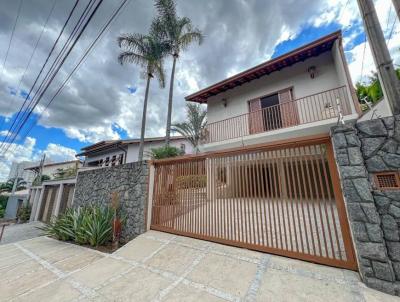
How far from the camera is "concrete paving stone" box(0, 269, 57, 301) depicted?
285 centimetres

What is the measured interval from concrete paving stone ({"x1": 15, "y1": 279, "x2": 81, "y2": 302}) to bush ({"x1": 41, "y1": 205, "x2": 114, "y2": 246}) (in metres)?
1.93

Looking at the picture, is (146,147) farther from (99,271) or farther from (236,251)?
(236,251)

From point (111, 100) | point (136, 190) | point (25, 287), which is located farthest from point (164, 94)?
point (25, 287)

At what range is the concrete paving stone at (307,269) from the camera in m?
2.41

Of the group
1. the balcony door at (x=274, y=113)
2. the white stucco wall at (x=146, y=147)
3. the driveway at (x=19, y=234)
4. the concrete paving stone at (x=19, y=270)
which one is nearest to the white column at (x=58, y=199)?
the driveway at (x=19, y=234)

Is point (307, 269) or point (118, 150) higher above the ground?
point (118, 150)

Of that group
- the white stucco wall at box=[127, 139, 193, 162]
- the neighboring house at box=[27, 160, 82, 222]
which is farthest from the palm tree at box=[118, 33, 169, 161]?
the neighboring house at box=[27, 160, 82, 222]

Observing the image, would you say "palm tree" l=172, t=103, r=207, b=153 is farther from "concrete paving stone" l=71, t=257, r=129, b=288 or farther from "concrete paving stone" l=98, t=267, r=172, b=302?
"concrete paving stone" l=98, t=267, r=172, b=302

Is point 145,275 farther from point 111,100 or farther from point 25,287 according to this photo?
point 111,100

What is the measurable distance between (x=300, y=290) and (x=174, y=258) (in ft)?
7.25

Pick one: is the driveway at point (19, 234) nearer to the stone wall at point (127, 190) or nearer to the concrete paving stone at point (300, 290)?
the stone wall at point (127, 190)

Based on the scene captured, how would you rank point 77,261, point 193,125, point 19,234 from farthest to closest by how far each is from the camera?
point 193,125 → point 19,234 → point 77,261

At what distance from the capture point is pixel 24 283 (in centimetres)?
312

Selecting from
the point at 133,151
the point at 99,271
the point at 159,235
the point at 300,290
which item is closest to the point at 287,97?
the point at 300,290
